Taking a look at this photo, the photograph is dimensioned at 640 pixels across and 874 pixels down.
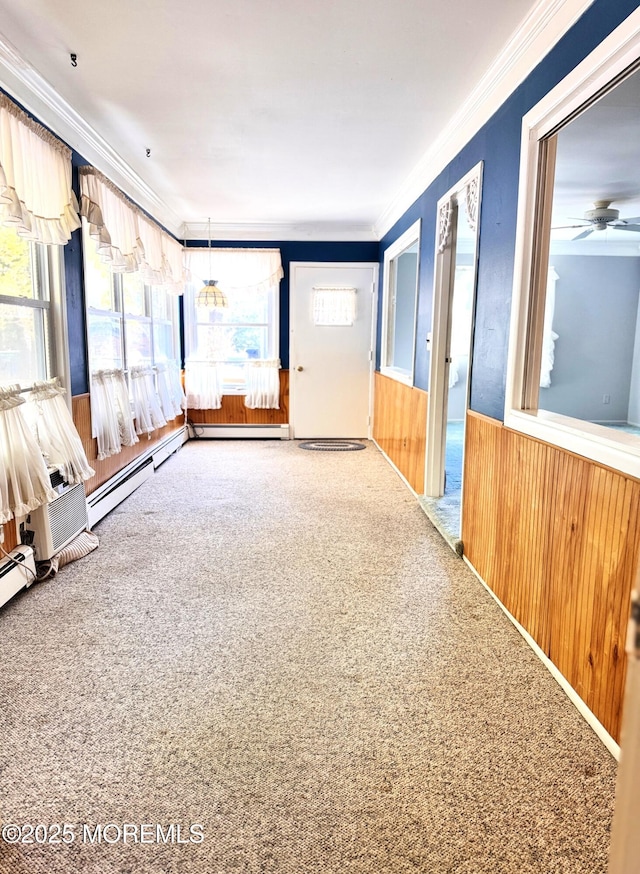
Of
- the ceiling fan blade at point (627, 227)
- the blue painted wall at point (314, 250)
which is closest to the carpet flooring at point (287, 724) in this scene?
the ceiling fan blade at point (627, 227)

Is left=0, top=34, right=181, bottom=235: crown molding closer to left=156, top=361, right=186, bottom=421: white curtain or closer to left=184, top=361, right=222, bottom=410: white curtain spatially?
left=156, top=361, right=186, bottom=421: white curtain

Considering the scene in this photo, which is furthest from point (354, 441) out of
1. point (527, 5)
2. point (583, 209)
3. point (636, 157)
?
point (527, 5)

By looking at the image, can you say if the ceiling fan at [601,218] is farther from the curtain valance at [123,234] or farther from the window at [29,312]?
the window at [29,312]

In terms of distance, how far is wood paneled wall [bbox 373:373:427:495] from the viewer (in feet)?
13.7

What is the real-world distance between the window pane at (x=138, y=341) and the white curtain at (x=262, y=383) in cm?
159

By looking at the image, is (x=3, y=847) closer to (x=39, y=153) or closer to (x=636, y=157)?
(x=39, y=153)

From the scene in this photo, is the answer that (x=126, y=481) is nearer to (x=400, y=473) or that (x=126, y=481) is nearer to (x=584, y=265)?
(x=400, y=473)

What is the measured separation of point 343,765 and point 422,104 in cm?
316

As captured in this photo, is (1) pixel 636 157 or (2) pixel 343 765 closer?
(2) pixel 343 765

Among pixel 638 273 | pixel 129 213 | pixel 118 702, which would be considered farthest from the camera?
pixel 638 273

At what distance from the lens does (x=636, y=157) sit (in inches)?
147

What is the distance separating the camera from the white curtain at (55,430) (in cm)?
278

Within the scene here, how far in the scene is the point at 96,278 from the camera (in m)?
3.79

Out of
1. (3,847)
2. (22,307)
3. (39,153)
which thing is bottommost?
(3,847)
